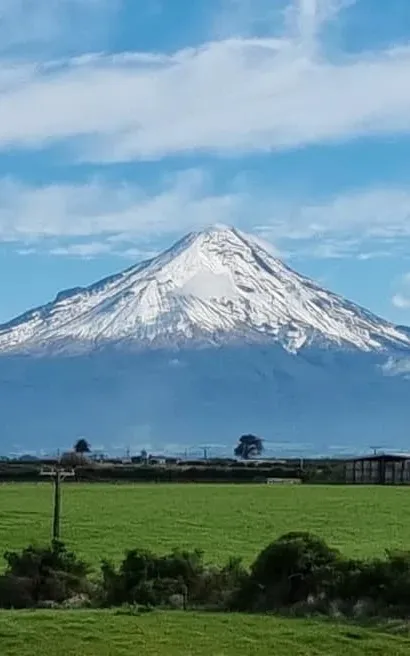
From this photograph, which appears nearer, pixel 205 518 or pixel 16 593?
pixel 16 593

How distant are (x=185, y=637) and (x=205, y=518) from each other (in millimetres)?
36776

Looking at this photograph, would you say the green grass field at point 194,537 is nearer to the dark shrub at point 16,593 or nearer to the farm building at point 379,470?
the dark shrub at point 16,593

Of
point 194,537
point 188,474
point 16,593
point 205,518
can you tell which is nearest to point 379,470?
point 188,474

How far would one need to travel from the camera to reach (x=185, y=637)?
20047 mm

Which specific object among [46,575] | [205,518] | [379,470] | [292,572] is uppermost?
[379,470]

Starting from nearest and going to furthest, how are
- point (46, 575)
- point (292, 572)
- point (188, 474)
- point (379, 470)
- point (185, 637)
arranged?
1. point (185, 637)
2. point (292, 572)
3. point (46, 575)
4. point (188, 474)
5. point (379, 470)

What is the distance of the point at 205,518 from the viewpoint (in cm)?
5669

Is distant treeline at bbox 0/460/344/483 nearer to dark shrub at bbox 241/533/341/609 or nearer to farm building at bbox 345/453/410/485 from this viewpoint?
farm building at bbox 345/453/410/485

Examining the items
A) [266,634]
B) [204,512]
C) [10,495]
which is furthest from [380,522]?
[266,634]

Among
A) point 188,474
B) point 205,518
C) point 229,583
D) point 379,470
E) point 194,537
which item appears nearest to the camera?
point 229,583

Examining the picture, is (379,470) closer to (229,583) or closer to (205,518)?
(205,518)

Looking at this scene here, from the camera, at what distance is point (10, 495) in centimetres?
7712

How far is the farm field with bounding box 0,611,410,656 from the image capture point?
1933 cm

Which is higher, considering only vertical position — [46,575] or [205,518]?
[46,575]
